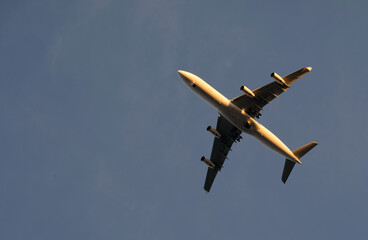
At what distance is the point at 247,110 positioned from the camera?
3031 inches

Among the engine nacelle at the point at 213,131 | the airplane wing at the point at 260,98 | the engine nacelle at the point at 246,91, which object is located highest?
the engine nacelle at the point at 246,91

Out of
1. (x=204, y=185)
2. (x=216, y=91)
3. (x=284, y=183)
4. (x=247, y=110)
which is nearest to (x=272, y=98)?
(x=247, y=110)

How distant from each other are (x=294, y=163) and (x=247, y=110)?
12071 millimetres

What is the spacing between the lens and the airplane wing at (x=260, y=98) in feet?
244

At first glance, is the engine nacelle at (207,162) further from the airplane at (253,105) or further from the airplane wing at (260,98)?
the airplane wing at (260,98)

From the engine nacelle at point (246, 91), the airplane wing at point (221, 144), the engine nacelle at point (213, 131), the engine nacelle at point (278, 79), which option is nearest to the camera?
the engine nacelle at point (278, 79)

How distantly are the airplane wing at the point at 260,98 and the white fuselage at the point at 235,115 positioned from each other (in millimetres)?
1376

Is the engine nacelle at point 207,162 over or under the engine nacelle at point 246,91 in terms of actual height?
under

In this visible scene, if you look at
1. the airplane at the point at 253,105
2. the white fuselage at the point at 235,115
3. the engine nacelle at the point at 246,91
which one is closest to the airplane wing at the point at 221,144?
the airplane at the point at 253,105

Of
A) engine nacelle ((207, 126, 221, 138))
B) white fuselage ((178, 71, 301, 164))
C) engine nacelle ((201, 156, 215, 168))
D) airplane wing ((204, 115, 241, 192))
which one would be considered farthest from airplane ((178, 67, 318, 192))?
engine nacelle ((201, 156, 215, 168))

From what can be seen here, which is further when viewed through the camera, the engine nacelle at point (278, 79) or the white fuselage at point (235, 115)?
the white fuselage at point (235, 115)

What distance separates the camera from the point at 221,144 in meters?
85.6

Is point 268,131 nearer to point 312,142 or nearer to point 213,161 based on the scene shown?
point 312,142

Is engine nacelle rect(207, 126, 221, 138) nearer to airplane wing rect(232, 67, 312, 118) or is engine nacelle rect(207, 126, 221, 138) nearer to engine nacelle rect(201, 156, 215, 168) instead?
engine nacelle rect(201, 156, 215, 168)
